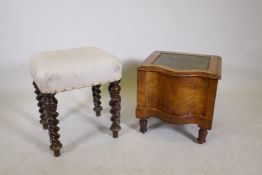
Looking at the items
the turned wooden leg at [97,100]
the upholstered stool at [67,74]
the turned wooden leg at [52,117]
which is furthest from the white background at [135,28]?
the turned wooden leg at [52,117]

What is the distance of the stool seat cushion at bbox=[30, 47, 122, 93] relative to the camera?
1.01 metres

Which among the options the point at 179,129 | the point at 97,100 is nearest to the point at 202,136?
the point at 179,129

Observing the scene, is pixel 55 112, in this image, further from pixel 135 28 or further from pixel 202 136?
pixel 135 28

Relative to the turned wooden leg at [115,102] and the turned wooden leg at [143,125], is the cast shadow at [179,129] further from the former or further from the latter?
the turned wooden leg at [115,102]

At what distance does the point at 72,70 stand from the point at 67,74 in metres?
0.03

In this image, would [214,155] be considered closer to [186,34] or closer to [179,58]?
[179,58]

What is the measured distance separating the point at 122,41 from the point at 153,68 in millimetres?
704

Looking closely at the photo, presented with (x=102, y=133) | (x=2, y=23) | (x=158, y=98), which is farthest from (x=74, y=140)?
(x=2, y=23)

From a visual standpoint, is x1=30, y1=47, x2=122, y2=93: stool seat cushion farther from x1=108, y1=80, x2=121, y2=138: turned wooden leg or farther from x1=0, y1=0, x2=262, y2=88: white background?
x1=0, y1=0, x2=262, y2=88: white background

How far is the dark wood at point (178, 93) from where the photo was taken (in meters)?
1.12

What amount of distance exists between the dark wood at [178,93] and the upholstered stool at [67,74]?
0.15m

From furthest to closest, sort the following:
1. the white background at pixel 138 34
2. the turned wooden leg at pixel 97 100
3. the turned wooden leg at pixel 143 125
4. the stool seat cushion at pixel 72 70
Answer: the white background at pixel 138 34, the turned wooden leg at pixel 97 100, the turned wooden leg at pixel 143 125, the stool seat cushion at pixel 72 70

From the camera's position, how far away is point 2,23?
1722mm

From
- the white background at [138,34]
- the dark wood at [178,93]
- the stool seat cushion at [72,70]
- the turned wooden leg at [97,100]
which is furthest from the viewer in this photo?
the white background at [138,34]
